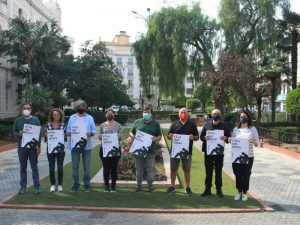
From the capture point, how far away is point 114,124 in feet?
30.4

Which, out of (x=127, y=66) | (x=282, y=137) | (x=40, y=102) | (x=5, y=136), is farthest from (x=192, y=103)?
(x=5, y=136)

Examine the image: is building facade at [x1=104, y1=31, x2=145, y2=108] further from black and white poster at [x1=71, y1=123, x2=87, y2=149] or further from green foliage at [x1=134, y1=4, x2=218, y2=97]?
black and white poster at [x1=71, y1=123, x2=87, y2=149]

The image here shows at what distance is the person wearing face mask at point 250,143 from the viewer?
8602 millimetres

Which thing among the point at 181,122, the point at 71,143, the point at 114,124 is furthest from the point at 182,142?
the point at 71,143

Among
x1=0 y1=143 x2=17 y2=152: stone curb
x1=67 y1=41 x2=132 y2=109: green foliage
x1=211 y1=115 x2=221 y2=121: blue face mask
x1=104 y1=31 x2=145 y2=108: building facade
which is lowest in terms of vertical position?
x1=0 y1=143 x2=17 y2=152: stone curb

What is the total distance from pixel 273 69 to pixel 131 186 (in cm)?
2350

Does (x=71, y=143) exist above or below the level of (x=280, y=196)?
above

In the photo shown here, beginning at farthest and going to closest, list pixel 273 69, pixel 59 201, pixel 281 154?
1. pixel 273 69
2. pixel 281 154
3. pixel 59 201

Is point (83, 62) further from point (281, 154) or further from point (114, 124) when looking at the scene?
point (114, 124)

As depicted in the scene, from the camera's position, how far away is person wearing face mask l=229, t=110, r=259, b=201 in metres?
8.60

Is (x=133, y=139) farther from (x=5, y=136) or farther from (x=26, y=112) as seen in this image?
(x=5, y=136)

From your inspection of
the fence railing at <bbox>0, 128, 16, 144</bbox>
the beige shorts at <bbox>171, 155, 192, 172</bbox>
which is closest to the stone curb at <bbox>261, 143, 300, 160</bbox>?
the beige shorts at <bbox>171, 155, 192, 172</bbox>

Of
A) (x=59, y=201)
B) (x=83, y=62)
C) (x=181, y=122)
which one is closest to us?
(x=59, y=201)

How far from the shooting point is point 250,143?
8.57m
